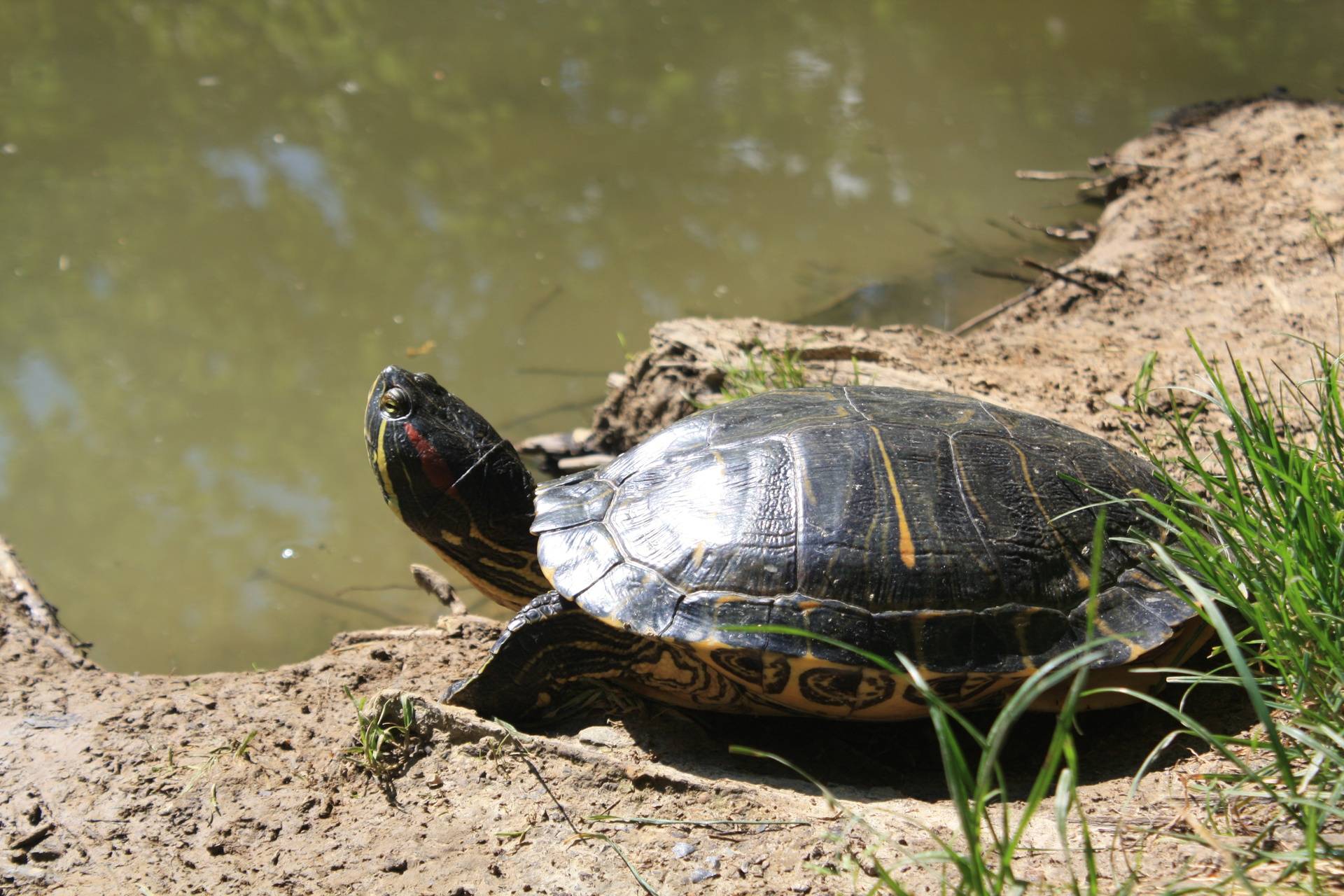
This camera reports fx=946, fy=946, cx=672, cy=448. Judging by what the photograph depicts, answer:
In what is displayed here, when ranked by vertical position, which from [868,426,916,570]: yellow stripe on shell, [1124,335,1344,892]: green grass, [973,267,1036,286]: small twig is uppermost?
[1124,335,1344,892]: green grass

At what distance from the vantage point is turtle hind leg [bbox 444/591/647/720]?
10.6 ft

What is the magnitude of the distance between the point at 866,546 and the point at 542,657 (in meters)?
1.17

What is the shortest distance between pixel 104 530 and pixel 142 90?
6432 millimetres

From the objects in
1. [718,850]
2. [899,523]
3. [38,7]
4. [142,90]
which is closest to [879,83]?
[142,90]

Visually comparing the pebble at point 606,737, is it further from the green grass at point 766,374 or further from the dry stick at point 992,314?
the dry stick at point 992,314

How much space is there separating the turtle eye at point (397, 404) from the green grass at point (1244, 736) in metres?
2.06

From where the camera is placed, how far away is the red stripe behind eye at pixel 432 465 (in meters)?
3.62

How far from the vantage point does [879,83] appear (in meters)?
10.3

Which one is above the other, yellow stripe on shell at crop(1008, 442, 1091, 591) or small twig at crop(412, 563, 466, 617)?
yellow stripe on shell at crop(1008, 442, 1091, 591)

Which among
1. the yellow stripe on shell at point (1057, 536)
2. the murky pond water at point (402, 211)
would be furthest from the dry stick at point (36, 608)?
the yellow stripe on shell at point (1057, 536)

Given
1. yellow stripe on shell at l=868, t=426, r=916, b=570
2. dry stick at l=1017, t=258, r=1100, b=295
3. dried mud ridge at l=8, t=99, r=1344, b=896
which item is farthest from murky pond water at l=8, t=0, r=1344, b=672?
yellow stripe on shell at l=868, t=426, r=916, b=570

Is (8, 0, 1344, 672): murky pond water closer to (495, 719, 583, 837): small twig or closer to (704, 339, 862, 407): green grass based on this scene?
(704, 339, 862, 407): green grass

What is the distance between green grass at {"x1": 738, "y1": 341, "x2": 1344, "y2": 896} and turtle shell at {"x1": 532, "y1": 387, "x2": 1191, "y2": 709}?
219 millimetres

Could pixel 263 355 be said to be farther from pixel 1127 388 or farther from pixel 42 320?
pixel 1127 388
